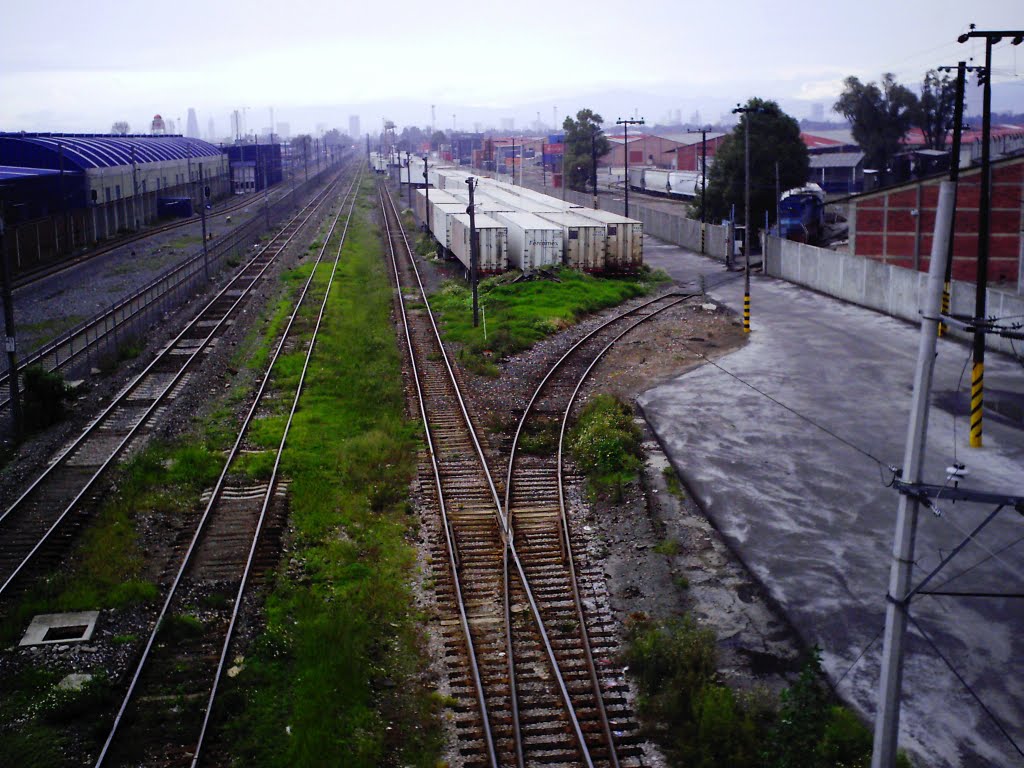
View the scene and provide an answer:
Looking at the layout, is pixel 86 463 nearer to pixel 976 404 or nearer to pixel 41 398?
pixel 41 398

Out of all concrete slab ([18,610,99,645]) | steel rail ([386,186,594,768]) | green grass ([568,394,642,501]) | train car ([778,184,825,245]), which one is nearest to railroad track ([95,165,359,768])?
concrete slab ([18,610,99,645])

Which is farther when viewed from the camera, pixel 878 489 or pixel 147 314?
pixel 147 314

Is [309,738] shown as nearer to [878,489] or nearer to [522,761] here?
[522,761]

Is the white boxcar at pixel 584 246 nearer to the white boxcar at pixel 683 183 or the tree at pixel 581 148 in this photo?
the white boxcar at pixel 683 183

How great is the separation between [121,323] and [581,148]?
6091cm

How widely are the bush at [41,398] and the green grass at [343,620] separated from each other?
4729mm

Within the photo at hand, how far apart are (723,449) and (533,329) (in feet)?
37.9

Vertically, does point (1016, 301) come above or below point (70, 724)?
above

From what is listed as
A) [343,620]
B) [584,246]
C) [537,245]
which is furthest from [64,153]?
[343,620]

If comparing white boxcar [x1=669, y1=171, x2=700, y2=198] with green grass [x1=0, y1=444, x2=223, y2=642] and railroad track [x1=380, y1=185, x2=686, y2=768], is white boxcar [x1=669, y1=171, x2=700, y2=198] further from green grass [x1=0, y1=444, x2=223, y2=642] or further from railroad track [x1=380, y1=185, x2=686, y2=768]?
green grass [x1=0, y1=444, x2=223, y2=642]

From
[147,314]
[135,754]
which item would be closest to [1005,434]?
[135,754]

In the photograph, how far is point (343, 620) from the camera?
457 inches

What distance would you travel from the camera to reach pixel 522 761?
9047 mm

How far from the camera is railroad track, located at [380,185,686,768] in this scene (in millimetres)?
9617
